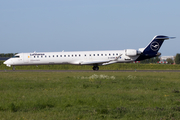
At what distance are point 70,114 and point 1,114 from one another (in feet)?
7.70

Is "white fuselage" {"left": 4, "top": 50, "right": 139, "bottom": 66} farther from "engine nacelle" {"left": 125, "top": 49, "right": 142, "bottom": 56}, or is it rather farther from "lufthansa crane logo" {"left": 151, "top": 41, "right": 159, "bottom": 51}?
"lufthansa crane logo" {"left": 151, "top": 41, "right": 159, "bottom": 51}

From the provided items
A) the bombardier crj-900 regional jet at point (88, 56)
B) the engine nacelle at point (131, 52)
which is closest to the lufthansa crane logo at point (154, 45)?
the bombardier crj-900 regional jet at point (88, 56)

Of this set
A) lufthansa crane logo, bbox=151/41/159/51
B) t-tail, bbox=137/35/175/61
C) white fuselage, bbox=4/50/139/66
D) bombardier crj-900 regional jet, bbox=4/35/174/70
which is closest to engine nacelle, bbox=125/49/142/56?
bombardier crj-900 regional jet, bbox=4/35/174/70

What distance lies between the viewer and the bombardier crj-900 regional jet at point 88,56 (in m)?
36.1

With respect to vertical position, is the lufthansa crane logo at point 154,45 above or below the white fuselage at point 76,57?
above

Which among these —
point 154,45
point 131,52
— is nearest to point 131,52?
point 131,52

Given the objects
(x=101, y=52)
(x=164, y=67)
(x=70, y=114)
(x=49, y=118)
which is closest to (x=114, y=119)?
(x=70, y=114)

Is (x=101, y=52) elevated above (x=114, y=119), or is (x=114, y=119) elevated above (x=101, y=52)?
(x=101, y=52)

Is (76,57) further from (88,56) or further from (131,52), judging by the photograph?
(131,52)

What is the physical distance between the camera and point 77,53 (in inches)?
1438

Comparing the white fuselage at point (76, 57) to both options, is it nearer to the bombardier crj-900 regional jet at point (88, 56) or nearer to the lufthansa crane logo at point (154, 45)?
the bombardier crj-900 regional jet at point (88, 56)

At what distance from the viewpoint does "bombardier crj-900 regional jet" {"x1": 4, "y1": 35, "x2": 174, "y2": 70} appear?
118 ft

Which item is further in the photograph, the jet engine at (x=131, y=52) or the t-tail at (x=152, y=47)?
the t-tail at (x=152, y=47)

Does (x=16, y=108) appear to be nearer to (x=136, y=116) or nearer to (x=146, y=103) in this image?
(x=136, y=116)
